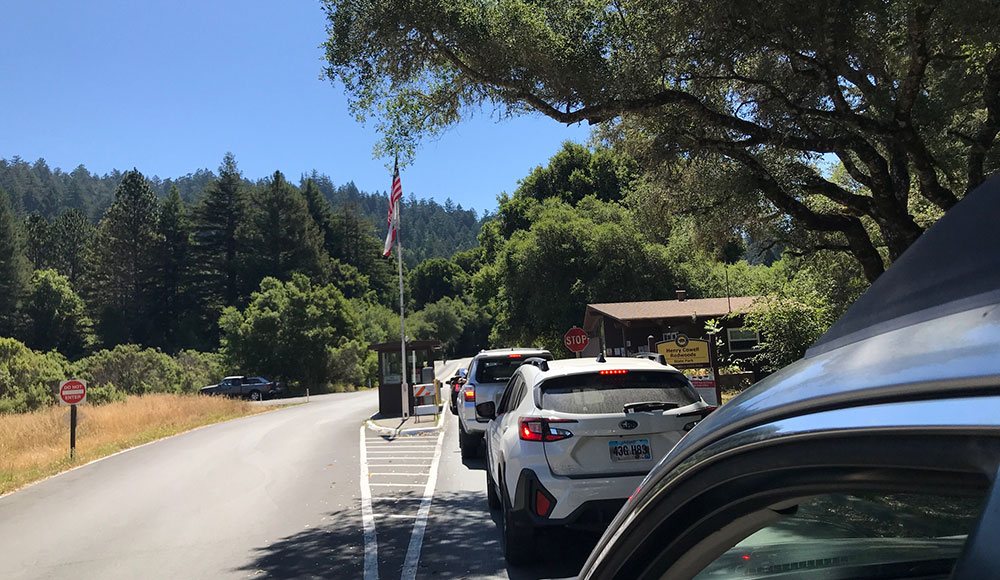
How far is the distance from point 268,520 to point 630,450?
208 inches

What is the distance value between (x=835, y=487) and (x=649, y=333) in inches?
1200

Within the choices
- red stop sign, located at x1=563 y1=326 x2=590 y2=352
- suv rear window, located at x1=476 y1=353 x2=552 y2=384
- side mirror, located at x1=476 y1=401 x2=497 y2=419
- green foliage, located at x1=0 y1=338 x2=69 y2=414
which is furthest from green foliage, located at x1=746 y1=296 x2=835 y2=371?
green foliage, located at x1=0 y1=338 x2=69 y2=414

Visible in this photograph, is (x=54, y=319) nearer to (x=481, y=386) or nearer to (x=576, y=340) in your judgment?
(x=576, y=340)

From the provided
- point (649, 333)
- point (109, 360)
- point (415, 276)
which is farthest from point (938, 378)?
point (415, 276)

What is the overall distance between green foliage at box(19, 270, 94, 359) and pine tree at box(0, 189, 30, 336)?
106 centimetres

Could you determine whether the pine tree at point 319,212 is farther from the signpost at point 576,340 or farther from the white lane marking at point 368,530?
the white lane marking at point 368,530

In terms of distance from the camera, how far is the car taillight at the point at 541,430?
6.30 meters

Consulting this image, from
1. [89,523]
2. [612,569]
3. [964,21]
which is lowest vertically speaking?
[89,523]

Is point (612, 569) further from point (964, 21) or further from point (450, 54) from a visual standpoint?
point (450, 54)

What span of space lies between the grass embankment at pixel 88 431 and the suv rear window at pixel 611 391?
11.8 meters

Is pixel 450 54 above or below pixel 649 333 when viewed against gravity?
above

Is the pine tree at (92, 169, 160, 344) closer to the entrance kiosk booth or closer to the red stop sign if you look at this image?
the entrance kiosk booth

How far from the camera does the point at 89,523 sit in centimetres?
966

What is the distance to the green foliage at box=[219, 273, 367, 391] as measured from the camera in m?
67.0
